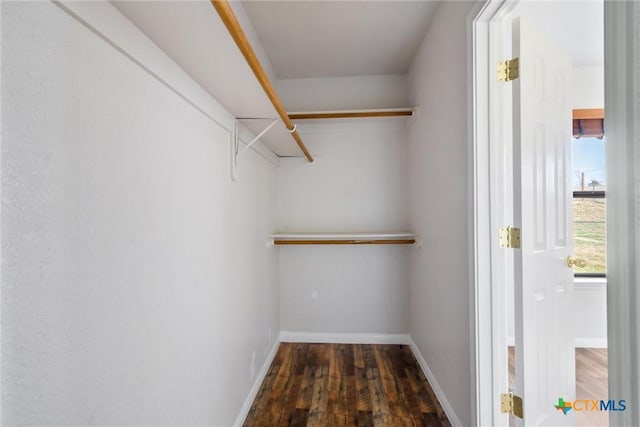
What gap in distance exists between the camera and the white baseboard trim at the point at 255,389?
1.69 m

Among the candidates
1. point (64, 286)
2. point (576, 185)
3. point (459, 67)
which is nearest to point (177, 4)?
point (64, 286)

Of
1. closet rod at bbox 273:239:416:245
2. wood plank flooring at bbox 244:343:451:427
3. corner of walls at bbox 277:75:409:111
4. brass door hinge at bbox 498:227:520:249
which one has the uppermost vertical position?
corner of walls at bbox 277:75:409:111

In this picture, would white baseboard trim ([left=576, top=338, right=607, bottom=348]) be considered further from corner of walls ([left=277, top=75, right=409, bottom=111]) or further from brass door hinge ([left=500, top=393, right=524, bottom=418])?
corner of walls ([left=277, top=75, right=409, bottom=111])

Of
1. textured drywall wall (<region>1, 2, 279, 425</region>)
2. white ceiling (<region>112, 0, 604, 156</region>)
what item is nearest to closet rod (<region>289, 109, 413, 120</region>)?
white ceiling (<region>112, 0, 604, 156</region>)

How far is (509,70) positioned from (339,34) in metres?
1.30

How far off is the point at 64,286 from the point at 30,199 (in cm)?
19

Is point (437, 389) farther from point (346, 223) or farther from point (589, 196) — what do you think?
point (589, 196)

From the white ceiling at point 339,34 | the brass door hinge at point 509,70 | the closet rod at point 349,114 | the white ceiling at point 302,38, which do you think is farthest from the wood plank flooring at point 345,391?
the white ceiling at point 339,34

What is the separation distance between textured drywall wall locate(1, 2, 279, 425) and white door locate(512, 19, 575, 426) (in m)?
1.44

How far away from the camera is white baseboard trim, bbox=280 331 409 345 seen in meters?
2.79

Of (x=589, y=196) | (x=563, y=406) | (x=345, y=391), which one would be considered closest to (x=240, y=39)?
(x=563, y=406)

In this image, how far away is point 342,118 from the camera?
8.86 feet

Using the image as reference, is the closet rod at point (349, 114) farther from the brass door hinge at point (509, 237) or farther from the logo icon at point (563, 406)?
the logo icon at point (563, 406)

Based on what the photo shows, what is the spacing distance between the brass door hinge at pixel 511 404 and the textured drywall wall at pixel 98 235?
1.38 meters
